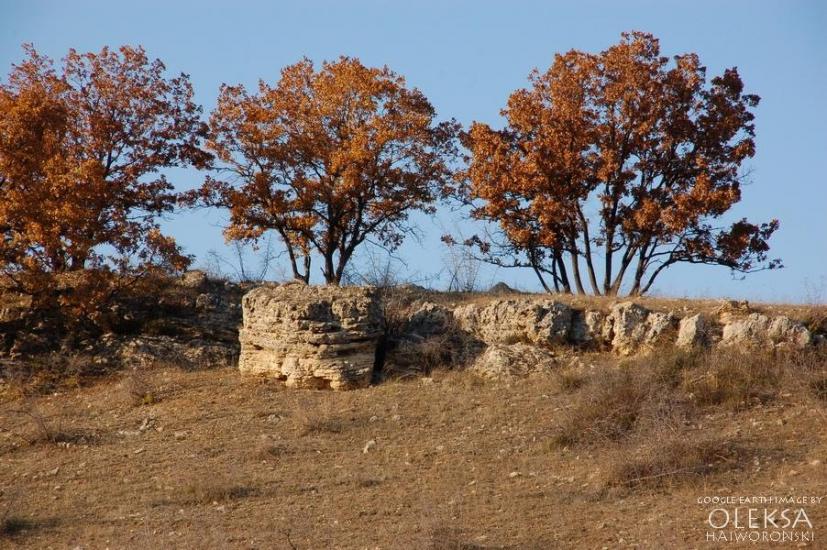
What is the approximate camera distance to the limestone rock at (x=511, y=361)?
76.9 ft

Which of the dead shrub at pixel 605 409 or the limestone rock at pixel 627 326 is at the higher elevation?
the limestone rock at pixel 627 326

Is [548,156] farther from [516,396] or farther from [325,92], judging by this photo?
[516,396]

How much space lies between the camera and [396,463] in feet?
63.2

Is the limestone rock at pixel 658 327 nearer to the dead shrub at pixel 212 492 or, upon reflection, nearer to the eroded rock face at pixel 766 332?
the eroded rock face at pixel 766 332

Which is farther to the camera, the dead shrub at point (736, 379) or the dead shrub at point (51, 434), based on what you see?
the dead shrub at point (736, 379)

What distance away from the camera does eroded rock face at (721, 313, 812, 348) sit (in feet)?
75.4

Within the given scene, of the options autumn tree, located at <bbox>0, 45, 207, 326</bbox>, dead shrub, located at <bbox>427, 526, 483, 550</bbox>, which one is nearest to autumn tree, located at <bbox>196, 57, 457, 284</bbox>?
autumn tree, located at <bbox>0, 45, 207, 326</bbox>

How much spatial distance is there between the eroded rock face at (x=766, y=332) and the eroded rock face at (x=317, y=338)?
23.7 feet

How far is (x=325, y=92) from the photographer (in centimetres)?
2973

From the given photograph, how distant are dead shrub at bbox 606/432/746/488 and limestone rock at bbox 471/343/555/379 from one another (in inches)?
198

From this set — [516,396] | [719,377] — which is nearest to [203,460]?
[516,396]

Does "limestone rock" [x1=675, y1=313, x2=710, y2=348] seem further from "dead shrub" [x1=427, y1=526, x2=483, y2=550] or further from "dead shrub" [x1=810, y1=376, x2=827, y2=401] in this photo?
"dead shrub" [x1=427, y1=526, x2=483, y2=550]

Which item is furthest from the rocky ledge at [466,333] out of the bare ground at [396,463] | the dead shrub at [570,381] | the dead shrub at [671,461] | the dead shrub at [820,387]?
the dead shrub at [671,461]

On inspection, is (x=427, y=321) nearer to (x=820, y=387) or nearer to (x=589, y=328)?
(x=589, y=328)
